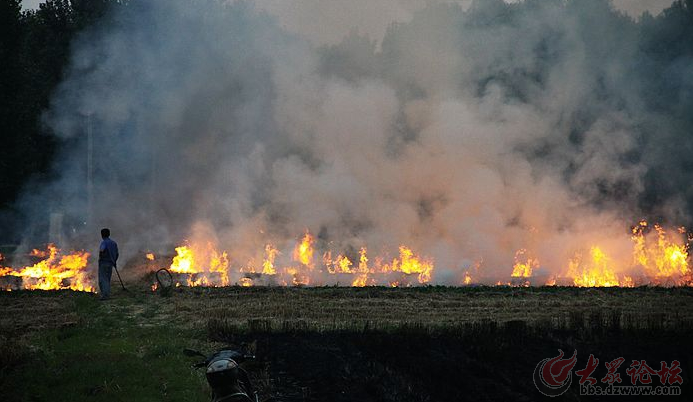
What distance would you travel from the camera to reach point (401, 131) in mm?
Answer: 32438

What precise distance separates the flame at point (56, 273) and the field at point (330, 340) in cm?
412

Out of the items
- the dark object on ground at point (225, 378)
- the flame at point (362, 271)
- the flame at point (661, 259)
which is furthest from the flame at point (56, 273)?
the flame at point (661, 259)

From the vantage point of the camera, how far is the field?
35.1ft

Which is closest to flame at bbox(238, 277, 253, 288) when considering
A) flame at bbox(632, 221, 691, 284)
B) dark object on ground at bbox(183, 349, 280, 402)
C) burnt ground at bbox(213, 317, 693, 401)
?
burnt ground at bbox(213, 317, 693, 401)

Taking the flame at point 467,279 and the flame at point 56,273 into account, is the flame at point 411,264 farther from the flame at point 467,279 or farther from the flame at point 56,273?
the flame at point 56,273

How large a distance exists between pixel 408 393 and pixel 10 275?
17805mm

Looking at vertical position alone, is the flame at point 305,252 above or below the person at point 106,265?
above

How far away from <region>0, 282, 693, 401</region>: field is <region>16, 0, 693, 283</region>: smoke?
29.2ft

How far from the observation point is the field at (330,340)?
1071cm

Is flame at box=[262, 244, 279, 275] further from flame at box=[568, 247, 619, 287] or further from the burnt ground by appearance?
the burnt ground

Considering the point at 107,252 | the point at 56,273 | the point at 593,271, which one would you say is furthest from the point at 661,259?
the point at 56,273

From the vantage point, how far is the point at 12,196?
3619 centimetres

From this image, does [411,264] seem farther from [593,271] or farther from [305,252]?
[593,271]

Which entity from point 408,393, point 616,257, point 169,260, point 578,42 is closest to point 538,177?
point 616,257
